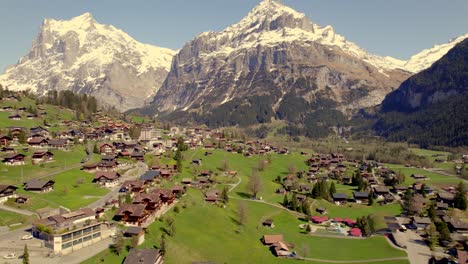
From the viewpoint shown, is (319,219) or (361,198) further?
(361,198)

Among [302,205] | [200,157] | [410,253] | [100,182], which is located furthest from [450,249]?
[200,157]

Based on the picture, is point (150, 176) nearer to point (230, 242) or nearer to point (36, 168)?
point (36, 168)

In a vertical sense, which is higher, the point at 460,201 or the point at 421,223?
the point at 460,201

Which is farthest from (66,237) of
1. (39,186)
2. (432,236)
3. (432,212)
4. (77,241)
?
(432,212)

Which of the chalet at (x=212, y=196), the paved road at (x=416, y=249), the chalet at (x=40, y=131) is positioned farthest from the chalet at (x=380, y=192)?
the chalet at (x=40, y=131)

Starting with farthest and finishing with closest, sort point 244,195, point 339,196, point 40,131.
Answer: point 40,131 < point 339,196 < point 244,195

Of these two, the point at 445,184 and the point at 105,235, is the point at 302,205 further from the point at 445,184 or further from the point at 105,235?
the point at 445,184

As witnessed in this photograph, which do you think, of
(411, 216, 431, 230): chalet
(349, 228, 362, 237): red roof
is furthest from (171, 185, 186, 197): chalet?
(411, 216, 431, 230): chalet
